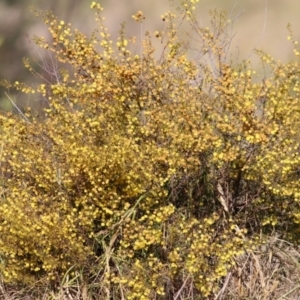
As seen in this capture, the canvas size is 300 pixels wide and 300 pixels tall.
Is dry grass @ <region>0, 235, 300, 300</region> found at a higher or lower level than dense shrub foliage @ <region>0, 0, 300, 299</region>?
lower

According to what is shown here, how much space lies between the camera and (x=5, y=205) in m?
4.07

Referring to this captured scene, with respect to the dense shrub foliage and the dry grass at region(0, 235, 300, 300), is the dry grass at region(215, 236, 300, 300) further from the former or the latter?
the dense shrub foliage

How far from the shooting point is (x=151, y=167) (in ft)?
13.4

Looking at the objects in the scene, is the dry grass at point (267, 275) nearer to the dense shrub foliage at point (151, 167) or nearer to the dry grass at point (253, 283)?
the dry grass at point (253, 283)

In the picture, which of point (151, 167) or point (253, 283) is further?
point (253, 283)

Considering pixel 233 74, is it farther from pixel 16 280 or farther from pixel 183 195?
pixel 16 280

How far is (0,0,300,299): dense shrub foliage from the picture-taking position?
4.03 meters

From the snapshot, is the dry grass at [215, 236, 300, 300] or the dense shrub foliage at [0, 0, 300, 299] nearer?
the dense shrub foliage at [0, 0, 300, 299]

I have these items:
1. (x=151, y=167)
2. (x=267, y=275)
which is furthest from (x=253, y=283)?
(x=151, y=167)

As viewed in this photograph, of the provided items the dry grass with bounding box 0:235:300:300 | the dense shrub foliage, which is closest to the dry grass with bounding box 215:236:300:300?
the dry grass with bounding box 0:235:300:300

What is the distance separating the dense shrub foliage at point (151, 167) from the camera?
13.2ft

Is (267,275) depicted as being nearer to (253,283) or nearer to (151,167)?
(253,283)

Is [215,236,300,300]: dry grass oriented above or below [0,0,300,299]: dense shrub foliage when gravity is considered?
below

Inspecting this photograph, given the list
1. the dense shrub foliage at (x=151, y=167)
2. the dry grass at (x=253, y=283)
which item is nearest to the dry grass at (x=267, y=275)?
the dry grass at (x=253, y=283)
